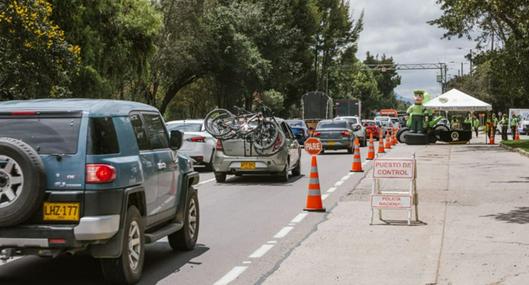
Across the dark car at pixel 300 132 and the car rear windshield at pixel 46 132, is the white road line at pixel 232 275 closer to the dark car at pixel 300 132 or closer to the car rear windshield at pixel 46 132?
the car rear windshield at pixel 46 132

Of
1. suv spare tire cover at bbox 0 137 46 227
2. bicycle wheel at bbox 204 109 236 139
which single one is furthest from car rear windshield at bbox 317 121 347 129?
suv spare tire cover at bbox 0 137 46 227

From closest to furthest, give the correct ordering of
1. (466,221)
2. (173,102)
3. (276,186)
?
1. (466,221)
2. (276,186)
3. (173,102)

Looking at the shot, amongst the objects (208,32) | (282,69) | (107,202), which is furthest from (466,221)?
(282,69)

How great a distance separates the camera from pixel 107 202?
260 inches

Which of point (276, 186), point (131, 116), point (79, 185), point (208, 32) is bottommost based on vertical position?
point (276, 186)

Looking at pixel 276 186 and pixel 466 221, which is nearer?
pixel 466 221

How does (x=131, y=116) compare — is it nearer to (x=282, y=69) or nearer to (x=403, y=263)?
(x=403, y=263)

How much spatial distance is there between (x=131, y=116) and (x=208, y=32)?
42331mm

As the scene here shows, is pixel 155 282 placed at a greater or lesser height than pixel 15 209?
lesser

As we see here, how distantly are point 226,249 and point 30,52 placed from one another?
47.2ft

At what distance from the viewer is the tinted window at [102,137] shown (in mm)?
6688

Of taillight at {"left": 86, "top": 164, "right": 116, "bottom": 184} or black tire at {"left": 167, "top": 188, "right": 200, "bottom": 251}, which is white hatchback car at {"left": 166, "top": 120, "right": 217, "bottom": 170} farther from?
taillight at {"left": 86, "top": 164, "right": 116, "bottom": 184}

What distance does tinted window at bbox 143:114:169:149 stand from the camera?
26.8 feet

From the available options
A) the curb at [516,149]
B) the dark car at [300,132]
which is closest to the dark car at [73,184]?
the curb at [516,149]
